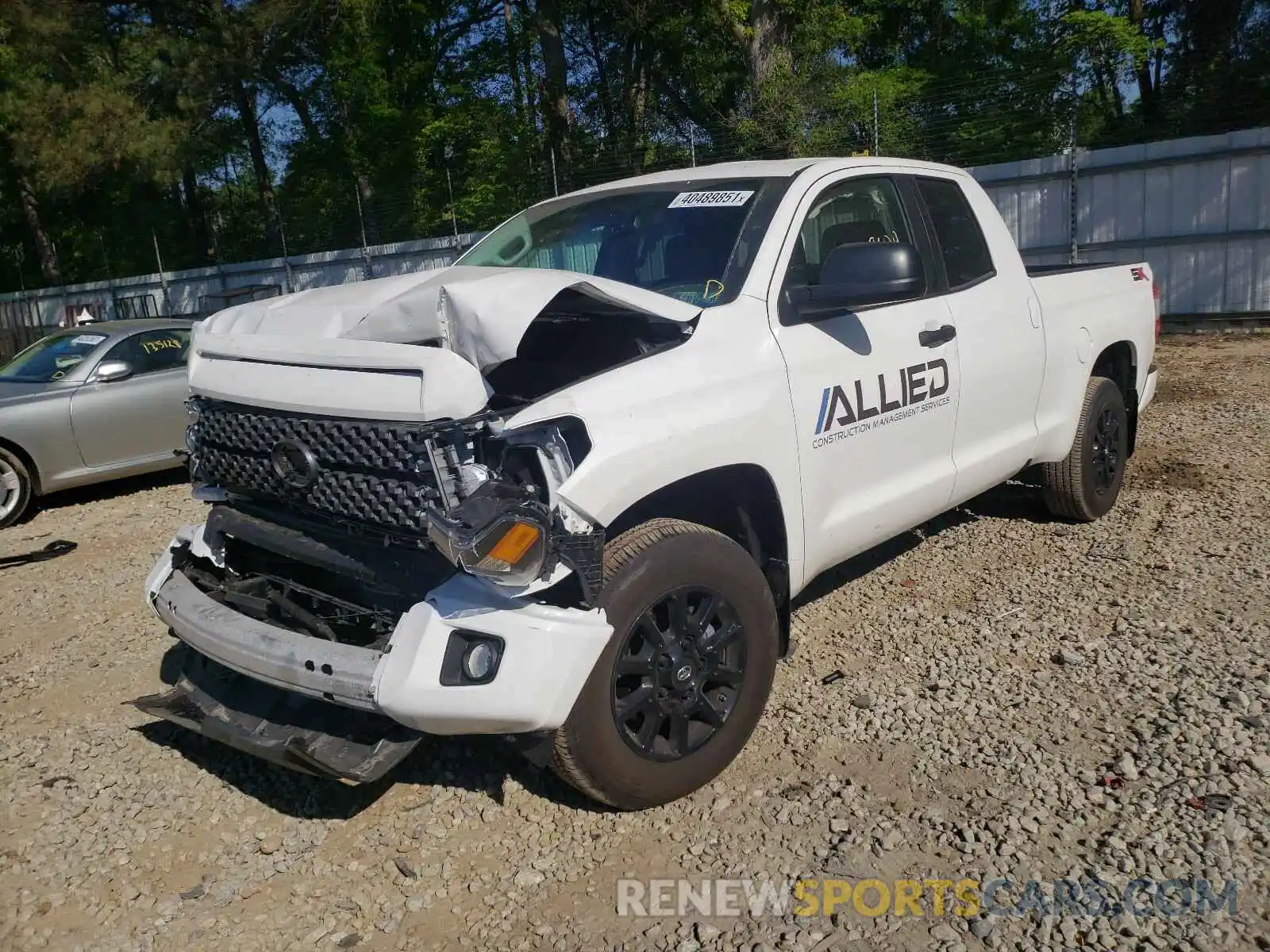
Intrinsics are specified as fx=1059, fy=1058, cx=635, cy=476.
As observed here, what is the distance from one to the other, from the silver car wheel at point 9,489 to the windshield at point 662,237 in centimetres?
522

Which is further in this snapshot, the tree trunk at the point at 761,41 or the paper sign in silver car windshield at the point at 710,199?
the tree trunk at the point at 761,41

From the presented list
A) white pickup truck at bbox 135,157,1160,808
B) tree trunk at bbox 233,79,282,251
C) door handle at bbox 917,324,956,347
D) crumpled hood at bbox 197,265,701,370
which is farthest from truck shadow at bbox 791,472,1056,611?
tree trunk at bbox 233,79,282,251

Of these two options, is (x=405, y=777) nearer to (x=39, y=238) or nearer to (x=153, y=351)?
(x=153, y=351)

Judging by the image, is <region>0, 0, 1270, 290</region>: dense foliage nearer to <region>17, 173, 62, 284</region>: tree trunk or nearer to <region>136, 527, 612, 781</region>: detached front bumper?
<region>17, 173, 62, 284</region>: tree trunk

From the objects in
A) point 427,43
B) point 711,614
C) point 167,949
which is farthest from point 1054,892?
point 427,43

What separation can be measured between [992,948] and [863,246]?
7.38 feet

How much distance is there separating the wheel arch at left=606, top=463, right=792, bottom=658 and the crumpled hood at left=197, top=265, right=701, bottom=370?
1.86 feet

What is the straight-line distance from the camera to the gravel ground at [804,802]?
2.91m

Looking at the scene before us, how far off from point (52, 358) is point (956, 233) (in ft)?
24.3

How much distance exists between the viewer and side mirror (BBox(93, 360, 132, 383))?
8.41 m

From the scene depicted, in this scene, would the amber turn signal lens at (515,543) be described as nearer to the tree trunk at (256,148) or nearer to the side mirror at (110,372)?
the side mirror at (110,372)

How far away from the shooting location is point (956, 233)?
4777mm

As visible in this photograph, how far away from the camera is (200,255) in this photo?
115ft

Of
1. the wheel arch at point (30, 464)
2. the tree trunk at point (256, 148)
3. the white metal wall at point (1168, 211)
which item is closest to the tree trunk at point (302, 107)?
the tree trunk at point (256, 148)
